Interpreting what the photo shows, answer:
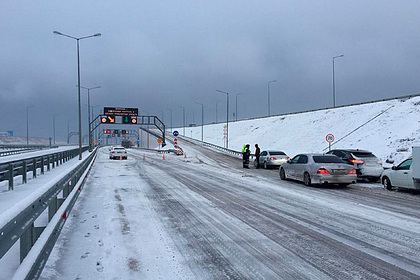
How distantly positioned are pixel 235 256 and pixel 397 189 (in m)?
11.4

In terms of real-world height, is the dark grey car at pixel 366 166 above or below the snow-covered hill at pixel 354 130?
below

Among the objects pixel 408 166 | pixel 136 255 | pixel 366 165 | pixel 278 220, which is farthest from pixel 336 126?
pixel 136 255

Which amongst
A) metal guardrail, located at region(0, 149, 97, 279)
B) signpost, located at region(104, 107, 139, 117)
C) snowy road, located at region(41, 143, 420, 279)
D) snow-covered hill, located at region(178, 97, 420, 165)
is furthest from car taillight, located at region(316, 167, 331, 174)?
signpost, located at region(104, 107, 139, 117)

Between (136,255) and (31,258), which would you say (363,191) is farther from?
(31,258)

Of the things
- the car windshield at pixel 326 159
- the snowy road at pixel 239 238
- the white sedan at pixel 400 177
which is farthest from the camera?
the car windshield at pixel 326 159

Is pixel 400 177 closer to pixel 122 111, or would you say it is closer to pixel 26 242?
pixel 26 242

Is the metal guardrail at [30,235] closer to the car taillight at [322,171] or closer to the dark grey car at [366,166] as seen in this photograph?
the car taillight at [322,171]

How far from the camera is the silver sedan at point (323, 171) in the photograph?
14633 millimetres

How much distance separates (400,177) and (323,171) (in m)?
2.77

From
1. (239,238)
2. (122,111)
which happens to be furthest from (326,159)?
(122,111)

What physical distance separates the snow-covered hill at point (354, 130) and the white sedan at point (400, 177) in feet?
44.7

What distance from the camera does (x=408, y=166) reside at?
44.6 feet

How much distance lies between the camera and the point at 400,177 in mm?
13773

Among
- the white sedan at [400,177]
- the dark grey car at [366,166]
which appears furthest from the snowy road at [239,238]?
the dark grey car at [366,166]
